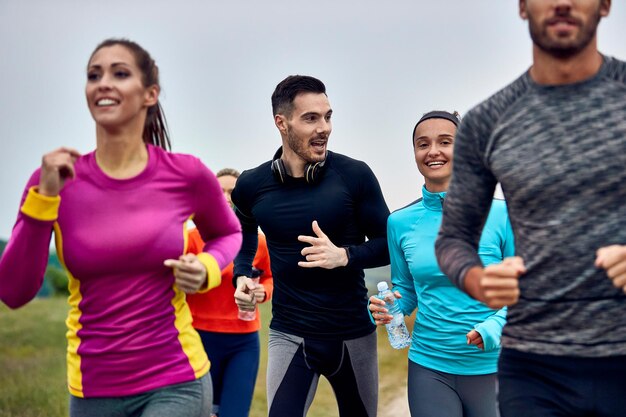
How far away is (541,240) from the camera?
117 inches

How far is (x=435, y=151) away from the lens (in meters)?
5.12

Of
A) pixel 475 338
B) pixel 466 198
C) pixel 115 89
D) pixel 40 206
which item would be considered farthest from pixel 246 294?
pixel 466 198

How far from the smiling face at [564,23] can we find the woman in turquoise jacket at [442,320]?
6.06 ft

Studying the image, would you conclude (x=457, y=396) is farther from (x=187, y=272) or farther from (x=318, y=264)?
(x=187, y=272)

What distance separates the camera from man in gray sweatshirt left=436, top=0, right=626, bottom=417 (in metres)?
2.88

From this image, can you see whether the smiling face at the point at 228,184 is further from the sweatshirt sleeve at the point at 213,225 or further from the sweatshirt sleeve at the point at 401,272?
the sweatshirt sleeve at the point at 213,225

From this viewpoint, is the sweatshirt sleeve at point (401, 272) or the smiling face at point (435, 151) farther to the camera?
the sweatshirt sleeve at point (401, 272)

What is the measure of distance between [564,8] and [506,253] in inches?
85.7

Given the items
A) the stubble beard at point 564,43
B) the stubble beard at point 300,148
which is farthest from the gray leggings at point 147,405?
the stubble beard at point 300,148

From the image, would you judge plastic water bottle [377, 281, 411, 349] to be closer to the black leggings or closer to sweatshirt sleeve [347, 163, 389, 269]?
sweatshirt sleeve [347, 163, 389, 269]

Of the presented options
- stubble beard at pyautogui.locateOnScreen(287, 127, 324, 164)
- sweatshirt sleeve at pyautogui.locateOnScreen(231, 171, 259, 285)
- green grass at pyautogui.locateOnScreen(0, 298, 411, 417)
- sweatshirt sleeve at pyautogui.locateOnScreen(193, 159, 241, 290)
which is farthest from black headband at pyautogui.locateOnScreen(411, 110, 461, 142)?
green grass at pyautogui.locateOnScreen(0, 298, 411, 417)

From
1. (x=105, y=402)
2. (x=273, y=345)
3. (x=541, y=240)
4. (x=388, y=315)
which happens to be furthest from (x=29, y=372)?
(x=541, y=240)

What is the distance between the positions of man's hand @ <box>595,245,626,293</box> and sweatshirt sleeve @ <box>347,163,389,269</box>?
2627 mm

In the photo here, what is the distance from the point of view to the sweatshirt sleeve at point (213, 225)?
3.62m
